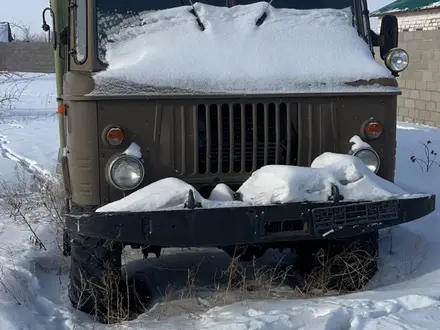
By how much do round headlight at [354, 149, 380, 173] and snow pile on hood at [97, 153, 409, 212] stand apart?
225mm

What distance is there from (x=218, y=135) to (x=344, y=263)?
4.55ft

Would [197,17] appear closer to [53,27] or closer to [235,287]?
[53,27]

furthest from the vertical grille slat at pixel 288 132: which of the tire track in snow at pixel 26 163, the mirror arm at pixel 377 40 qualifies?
the tire track in snow at pixel 26 163

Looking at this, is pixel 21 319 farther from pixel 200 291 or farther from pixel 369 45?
pixel 369 45

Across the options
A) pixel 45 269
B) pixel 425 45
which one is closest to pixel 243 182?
pixel 45 269

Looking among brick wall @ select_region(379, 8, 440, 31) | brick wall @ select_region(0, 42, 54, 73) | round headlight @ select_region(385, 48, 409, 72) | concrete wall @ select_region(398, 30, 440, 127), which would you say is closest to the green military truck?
round headlight @ select_region(385, 48, 409, 72)

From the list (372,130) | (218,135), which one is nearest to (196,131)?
(218,135)

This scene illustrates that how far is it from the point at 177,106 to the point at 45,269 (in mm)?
1931

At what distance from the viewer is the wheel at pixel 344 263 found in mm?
4727

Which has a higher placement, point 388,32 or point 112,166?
point 388,32

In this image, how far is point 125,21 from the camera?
184 inches

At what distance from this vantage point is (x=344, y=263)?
478 centimetres

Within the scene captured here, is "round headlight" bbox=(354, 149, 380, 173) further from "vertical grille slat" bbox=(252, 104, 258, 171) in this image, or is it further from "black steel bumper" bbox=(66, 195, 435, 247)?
"vertical grille slat" bbox=(252, 104, 258, 171)

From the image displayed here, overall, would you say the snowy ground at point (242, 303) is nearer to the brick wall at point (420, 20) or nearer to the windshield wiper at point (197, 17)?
the windshield wiper at point (197, 17)
